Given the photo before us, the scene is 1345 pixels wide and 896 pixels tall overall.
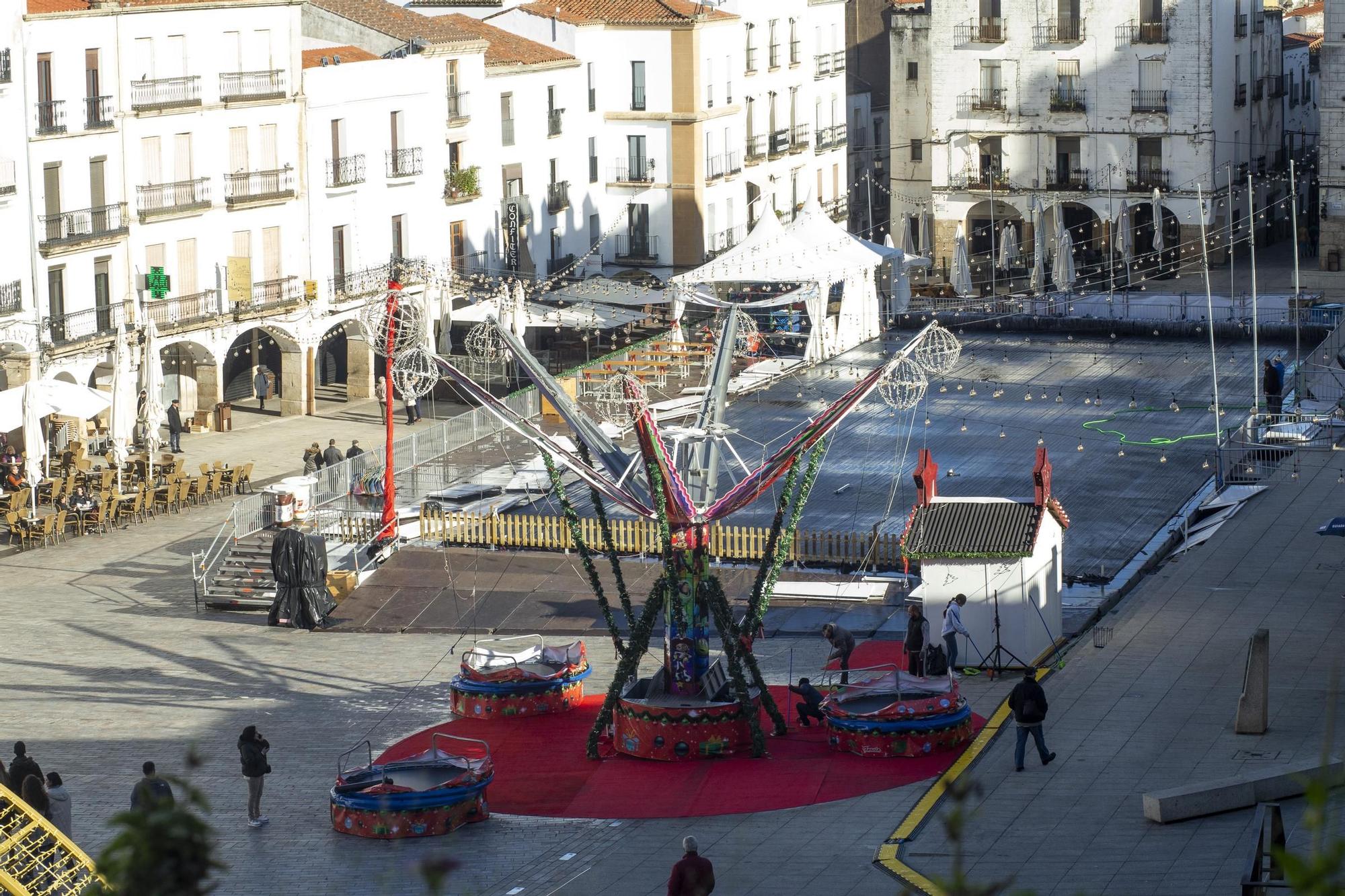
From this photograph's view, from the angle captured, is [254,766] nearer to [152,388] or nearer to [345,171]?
[152,388]

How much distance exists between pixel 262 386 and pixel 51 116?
8.43 metres

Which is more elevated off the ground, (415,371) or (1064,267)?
(1064,267)

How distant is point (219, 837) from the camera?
78.8 ft

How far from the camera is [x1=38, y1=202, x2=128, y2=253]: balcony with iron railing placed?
48656 millimetres

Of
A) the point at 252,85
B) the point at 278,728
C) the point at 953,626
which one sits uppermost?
the point at 252,85

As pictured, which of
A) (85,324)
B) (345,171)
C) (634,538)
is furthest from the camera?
(345,171)

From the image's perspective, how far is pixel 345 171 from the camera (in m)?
56.9

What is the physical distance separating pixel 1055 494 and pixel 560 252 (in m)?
27.8

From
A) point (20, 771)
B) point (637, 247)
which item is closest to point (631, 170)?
point (637, 247)

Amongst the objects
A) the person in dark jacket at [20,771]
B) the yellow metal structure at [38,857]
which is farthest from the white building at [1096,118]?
the yellow metal structure at [38,857]

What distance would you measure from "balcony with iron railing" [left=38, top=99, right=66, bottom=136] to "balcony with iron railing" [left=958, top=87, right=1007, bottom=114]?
33902 millimetres

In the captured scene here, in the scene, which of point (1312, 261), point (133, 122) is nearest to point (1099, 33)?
point (1312, 261)

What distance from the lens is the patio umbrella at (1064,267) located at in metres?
63.3

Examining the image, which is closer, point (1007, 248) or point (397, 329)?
point (397, 329)
